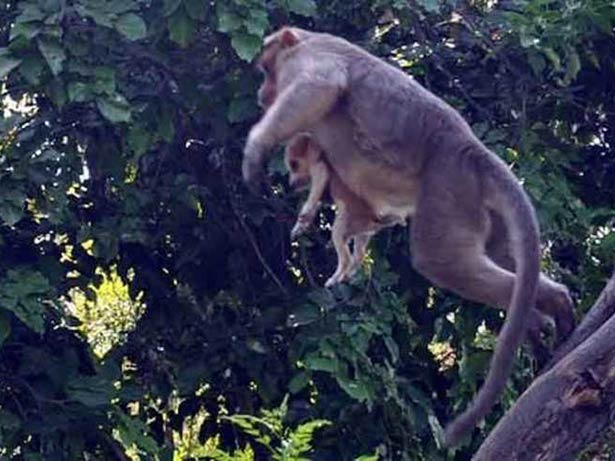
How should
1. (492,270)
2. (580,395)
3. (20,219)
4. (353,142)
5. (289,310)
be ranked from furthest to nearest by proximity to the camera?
(289,310) → (20,219) → (353,142) → (492,270) → (580,395)

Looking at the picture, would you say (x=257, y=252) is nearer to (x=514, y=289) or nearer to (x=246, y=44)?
(x=246, y=44)

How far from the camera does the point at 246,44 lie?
22.1 feet

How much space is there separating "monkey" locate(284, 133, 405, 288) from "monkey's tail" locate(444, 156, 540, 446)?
2.08ft

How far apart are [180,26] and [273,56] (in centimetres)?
57

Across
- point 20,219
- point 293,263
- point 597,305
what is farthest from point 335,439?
point 597,305

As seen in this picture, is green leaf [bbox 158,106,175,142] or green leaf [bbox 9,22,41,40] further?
green leaf [bbox 158,106,175,142]

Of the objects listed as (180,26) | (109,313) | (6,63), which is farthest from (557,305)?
(109,313)

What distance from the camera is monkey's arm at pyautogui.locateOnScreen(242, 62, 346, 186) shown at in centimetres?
601

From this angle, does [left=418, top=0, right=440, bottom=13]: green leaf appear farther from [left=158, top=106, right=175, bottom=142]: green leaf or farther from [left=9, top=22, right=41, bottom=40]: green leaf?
[left=9, top=22, right=41, bottom=40]: green leaf

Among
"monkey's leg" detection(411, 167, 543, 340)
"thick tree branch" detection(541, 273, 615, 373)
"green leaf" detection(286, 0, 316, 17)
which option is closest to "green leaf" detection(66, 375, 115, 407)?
"green leaf" detection(286, 0, 316, 17)

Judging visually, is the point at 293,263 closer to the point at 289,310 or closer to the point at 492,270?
the point at 289,310

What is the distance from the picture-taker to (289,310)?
7.55 m

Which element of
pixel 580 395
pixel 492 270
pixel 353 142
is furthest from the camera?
pixel 353 142

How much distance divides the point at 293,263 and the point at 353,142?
6.48 feet
